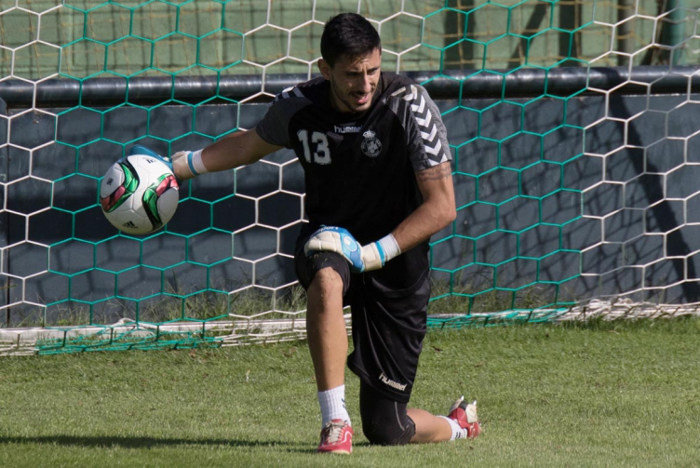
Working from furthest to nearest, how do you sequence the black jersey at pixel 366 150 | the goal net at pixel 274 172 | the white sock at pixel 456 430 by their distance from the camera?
the goal net at pixel 274 172 < the white sock at pixel 456 430 < the black jersey at pixel 366 150

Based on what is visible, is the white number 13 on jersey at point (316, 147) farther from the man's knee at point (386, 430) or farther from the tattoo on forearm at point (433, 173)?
the man's knee at point (386, 430)

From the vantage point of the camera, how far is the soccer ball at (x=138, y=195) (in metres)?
4.50

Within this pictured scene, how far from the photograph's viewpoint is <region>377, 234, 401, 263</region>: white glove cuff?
4203mm

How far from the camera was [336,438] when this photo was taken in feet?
13.4

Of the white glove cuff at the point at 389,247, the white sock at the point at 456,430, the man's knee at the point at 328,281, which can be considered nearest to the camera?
the man's knee at the point at 328,281

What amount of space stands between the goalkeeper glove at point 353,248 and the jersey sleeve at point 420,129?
0.34 metres

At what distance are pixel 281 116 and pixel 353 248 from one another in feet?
2.36

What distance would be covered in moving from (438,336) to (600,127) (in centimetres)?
192

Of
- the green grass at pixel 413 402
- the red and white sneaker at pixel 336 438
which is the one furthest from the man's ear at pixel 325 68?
the green grass at pixel 413 402

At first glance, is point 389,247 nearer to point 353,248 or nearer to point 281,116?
point 353,248

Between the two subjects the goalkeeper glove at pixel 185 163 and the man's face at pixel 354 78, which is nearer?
the man's face at pixel 354 78

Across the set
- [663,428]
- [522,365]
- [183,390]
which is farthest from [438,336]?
[663,428]

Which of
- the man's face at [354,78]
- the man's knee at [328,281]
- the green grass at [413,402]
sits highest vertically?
the man's face at [354,78]

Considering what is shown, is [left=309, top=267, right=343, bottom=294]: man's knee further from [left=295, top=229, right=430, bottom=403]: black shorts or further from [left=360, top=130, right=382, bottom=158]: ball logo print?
[left=360, top=130, right=382, bottom=158]: ball logo print
